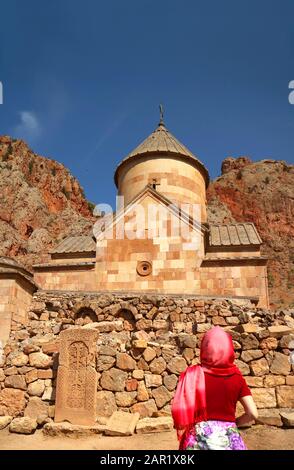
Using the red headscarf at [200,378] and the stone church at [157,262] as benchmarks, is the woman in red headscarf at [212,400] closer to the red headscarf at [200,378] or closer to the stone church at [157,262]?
the red headscarf at [200,378]

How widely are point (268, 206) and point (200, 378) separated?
1197 inches

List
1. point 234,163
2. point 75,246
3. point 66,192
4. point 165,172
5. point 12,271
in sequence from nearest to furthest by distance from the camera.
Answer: point 12,271
point 75,246
point 165,172
point 66,192
point 234,163

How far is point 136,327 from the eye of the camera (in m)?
6.22

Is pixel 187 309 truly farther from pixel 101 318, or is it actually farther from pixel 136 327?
pixel 101 318

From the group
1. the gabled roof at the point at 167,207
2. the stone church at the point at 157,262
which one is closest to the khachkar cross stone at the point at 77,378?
the stone church at the point at 157,262

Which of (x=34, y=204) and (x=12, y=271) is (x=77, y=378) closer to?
(x=12, y=271)

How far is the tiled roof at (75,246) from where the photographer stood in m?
9.72

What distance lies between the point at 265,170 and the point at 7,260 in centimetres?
3037

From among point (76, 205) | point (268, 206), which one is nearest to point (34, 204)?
point (76, 205)

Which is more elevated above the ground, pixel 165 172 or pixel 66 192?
pixel 66 192

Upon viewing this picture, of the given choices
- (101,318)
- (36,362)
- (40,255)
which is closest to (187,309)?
(101,318)

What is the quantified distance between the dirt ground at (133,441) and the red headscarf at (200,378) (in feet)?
5.41

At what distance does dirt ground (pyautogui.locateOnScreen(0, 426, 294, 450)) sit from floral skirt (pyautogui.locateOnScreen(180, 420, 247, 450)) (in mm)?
1591

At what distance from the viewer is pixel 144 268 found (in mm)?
8133
